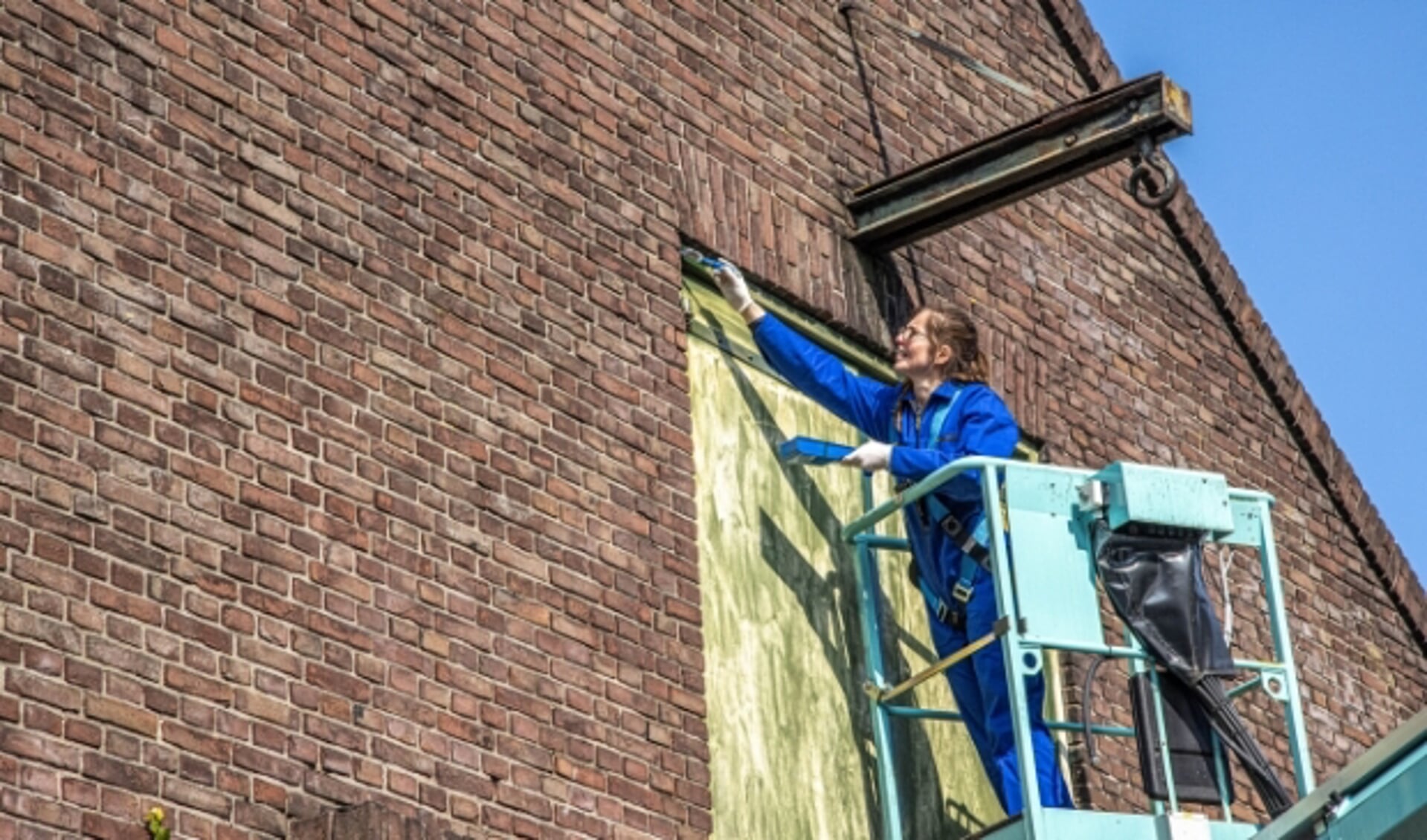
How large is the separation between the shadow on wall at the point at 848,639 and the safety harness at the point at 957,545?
40 centimetres

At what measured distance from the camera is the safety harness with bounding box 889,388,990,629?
9172 millimetres

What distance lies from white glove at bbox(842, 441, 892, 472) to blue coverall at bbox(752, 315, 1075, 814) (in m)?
0.04

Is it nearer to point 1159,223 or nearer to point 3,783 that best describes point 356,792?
point 3,783

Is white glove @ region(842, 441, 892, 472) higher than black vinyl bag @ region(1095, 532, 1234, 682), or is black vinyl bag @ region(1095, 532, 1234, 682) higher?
white glove @ region(842, 441, 892, 472)

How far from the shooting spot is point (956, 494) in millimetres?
9250

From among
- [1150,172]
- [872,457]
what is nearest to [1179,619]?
[872,457]

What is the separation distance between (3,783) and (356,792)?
3.81 ft

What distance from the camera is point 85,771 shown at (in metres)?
7.07

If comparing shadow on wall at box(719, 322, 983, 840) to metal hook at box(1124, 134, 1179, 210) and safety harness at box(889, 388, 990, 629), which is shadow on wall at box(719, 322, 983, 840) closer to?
safety harness at box(889, 388, 990, 629)

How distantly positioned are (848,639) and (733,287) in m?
1.28

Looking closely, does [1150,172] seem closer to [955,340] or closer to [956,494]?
[955,340]

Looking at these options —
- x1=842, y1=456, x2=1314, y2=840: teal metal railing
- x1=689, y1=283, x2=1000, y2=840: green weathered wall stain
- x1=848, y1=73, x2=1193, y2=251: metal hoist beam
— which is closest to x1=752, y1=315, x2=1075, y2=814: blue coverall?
x1=842, y1=456, x2=1314, y2=840: teal metal railing

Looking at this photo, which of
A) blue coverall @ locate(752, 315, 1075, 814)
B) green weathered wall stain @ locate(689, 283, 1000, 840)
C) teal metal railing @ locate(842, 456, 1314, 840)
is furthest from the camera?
green weathered wall stain @ locate(689, 283, 1000, 840)

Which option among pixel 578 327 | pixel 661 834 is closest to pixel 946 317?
pixel 578 327
